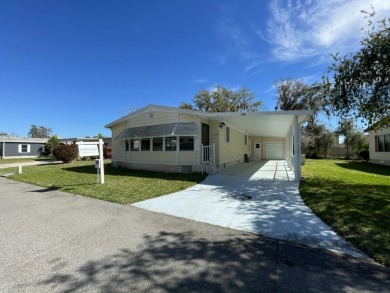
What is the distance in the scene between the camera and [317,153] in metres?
29.0

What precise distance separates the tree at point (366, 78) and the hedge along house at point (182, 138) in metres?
1.61

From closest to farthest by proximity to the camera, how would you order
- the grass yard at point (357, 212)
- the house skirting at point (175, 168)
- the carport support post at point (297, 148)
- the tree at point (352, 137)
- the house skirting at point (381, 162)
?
1. the grass yard at point (357, 212)
2. the carport support post at point (297, 148)
3. the house skirting at point (175, 168)
4. the house skirting at point (381, 162)
5. the tree at point (352, 137)

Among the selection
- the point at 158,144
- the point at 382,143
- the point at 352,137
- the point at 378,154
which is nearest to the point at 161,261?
the point at 158,144

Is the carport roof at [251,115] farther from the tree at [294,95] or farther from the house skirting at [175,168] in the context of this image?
the tree at [294,95]

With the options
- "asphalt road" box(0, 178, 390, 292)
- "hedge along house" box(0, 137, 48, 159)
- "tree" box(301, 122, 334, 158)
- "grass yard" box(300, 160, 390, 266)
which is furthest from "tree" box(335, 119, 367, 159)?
"hedge along house" box(0, 137, 48, 159)

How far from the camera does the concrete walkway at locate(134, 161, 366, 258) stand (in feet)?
12.7

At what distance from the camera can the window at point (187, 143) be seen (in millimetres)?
12094

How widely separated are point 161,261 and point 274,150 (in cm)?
2265

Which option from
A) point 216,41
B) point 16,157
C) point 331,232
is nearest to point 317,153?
point 216,41

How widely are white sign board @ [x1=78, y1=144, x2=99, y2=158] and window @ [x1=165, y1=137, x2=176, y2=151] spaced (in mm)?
3684

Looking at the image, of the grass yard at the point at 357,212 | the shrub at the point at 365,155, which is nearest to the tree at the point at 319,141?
the shrub at the point at 365,155

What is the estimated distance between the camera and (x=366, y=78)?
8.07 m

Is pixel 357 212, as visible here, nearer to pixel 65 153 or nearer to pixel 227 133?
pixel 227 133

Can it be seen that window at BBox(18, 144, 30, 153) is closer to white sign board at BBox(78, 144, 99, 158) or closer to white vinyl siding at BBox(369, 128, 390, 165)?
white sign board at BBox(78, 144, 99, 158)
